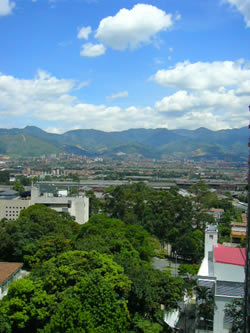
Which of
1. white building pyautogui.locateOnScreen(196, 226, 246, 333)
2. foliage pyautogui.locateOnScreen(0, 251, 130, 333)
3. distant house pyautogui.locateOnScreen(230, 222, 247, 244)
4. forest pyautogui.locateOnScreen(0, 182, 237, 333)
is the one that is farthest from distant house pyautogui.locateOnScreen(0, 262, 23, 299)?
distant house pyautogui.locateOnScreen(230, 222, 247, 244)

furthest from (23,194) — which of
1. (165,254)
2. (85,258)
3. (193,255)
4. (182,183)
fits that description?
(182,183)

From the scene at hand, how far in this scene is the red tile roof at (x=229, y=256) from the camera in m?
13.1

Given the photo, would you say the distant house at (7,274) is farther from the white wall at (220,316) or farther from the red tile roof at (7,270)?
the white wall at (220,316)

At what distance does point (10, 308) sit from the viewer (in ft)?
40.2

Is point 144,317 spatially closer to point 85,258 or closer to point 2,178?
point 85,258

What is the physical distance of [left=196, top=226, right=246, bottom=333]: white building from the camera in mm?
12008

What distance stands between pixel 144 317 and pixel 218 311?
2.47m

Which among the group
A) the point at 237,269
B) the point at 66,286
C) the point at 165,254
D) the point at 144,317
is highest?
the point at 237,269

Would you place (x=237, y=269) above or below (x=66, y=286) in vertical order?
above

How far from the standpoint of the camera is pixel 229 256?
13.9 metres

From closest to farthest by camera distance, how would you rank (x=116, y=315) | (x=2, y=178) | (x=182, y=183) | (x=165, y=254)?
(x=116, y=315) < (x=165, y=254) < (x=2, y=178) < (x=182, y=183)

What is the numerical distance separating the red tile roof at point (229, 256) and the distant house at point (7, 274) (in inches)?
355

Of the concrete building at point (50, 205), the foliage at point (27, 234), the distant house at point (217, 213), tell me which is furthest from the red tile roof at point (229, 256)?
the concrete building at point (50, 205)

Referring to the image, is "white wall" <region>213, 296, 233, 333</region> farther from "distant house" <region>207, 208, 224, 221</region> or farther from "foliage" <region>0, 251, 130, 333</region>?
"distant house" <region>207, 208, 224, 221</region>
